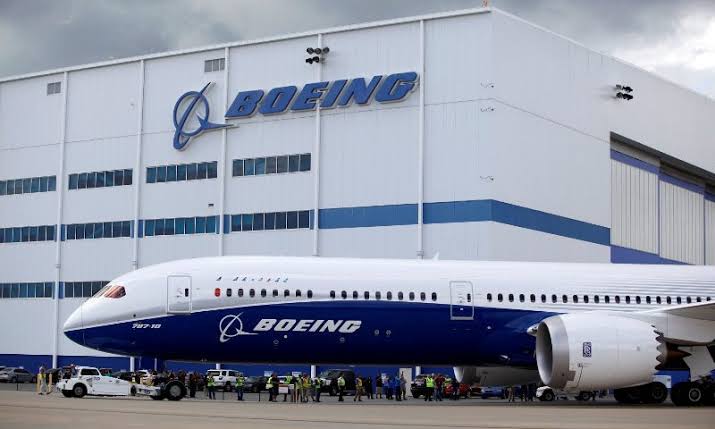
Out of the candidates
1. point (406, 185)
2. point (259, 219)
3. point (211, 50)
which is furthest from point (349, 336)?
point (211, 50)

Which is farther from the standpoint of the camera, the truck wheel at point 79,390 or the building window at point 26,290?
the building window at point 26,290

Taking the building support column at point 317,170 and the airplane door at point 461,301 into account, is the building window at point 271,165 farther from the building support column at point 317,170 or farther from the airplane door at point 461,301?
the airplane door at point 461,301

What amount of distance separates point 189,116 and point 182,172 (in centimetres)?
344

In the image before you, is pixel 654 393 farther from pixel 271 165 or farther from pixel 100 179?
pixel 100 179

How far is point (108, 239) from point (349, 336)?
37.8 m

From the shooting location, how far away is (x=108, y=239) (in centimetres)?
6506

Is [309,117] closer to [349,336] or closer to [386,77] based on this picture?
[386,77]

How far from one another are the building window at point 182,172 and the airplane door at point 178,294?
32.3 m

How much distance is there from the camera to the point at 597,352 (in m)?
30.2

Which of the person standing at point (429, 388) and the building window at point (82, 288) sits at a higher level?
the building window at point (82, 288)

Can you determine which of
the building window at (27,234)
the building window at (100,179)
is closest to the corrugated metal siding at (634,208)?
the building window at (100,179)

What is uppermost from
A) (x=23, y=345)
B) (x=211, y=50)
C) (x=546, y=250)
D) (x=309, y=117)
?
(x=211, y=50)

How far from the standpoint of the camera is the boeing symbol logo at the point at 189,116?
62438 mm

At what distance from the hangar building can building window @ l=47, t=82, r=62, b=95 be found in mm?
133
